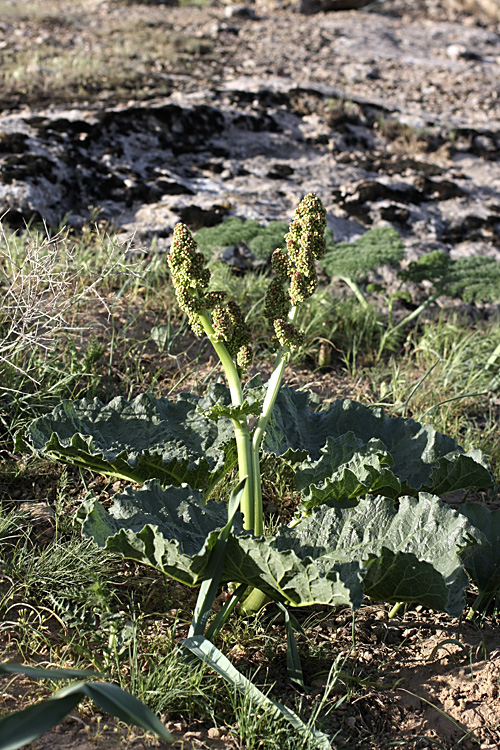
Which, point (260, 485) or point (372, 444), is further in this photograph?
point (372, 444)

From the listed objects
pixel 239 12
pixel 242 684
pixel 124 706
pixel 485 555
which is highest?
pixel 239 12

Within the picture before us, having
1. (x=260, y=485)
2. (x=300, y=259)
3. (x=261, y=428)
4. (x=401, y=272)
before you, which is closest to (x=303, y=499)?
(x=260, y=485)

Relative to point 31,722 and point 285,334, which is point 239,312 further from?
point 31,722

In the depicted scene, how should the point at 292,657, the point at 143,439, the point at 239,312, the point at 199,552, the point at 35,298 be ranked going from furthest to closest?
the point at 35,298 → the point at 143,439 → the point at 239,312 → the point at 292,657 → the point at 199,552

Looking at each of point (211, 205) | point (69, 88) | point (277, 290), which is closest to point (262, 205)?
point (211, 205)

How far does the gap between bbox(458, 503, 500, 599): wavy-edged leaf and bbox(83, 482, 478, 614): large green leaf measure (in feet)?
0.99

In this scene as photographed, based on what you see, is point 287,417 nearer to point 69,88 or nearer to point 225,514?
point 225,514

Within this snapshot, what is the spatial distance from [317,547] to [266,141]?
457 cm

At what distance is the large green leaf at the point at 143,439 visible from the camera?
6.89ft

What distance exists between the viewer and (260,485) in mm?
1945

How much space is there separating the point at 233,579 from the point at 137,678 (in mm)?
360

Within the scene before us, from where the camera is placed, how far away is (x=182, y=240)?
5.92 feet

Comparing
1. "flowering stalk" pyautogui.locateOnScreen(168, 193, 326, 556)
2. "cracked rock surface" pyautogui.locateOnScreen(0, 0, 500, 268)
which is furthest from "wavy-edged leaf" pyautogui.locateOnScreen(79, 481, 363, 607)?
"cracked rock surface" pyautogui.locateOnScreen(0, 0, 500, 268)

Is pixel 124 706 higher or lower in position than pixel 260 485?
higher
